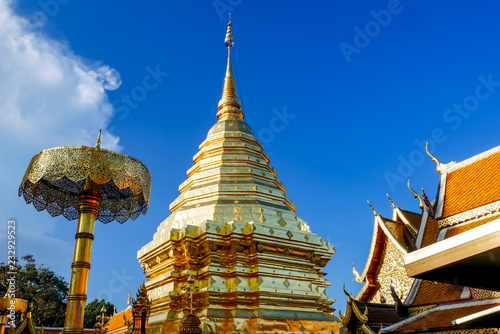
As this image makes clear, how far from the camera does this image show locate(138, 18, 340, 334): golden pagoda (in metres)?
8.04

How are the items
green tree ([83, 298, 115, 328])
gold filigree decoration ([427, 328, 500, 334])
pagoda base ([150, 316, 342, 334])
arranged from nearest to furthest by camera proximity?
gold filigree decoration ([427, 328, 500, 334])
pagoda base ([150, 316, 342, 334])
green tree ([83, 298, 115, 328])

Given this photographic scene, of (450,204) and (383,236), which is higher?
(383,236)

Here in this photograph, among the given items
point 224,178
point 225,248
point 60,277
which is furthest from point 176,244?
point 60,277

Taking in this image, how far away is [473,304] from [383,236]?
5045 millimetres

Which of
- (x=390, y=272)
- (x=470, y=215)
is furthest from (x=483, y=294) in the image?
(x=390, y=272)

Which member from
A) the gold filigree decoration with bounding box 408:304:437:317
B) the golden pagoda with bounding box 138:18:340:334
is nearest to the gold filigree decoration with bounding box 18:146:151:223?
the golden pagoda with bounding box 138:18:340:334

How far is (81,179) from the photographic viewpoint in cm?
516

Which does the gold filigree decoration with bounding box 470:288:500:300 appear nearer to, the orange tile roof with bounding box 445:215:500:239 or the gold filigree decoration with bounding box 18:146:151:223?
the orange tile roof with bounding box 445:215:500:239

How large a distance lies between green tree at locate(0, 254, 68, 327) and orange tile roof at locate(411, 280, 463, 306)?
1795 cm

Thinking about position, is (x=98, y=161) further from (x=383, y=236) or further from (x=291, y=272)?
(x=383, y=236)

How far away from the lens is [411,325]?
215 inches

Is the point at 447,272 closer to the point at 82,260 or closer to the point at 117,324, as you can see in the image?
the point at 82,260

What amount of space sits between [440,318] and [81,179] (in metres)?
5.06

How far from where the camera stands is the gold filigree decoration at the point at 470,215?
19.2 ft
